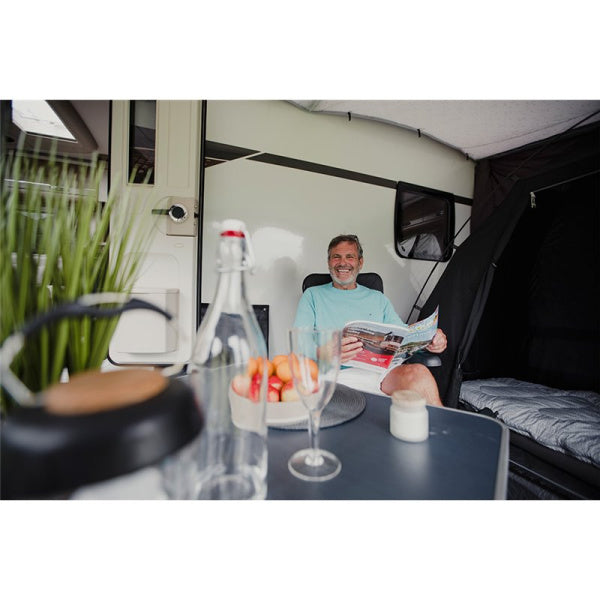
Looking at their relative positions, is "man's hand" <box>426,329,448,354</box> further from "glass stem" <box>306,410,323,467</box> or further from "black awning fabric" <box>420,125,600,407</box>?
"glass stem" <box>306,410,323,467</box>

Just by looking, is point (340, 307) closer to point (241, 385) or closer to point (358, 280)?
point (358, 280)

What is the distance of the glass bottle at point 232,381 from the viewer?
40 centimetres

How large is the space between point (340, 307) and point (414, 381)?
2.12 ft

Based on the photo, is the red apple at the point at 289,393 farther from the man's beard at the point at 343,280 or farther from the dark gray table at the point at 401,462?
the man's beard at the point at 343,280

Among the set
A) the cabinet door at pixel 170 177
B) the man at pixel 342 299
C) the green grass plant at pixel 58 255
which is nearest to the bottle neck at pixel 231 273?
the green grass plant at pixel 58 255

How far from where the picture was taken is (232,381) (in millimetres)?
435

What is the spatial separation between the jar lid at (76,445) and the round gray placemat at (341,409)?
1.07 feet

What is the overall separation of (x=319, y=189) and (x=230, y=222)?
1563 mm

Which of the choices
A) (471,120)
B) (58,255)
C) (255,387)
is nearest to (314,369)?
(255,387)

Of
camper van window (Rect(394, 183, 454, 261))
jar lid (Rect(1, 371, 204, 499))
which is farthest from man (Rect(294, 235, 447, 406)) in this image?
jar lid (Rect(1, 371, 204, 499))
